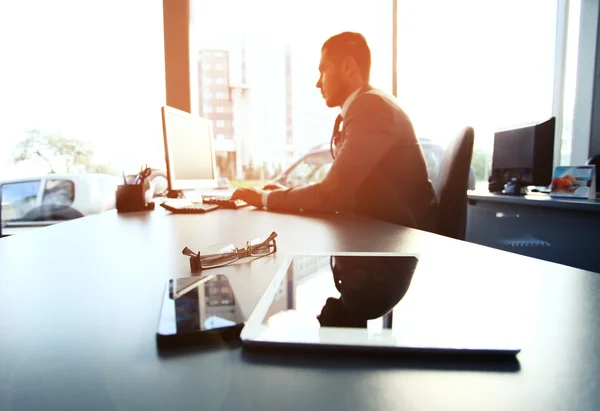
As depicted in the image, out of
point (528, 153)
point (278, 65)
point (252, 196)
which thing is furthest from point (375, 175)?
point (278, 65)

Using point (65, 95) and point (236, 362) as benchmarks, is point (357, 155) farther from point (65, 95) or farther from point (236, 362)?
point (65, 95)

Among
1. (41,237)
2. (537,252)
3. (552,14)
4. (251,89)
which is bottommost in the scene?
(537,252)

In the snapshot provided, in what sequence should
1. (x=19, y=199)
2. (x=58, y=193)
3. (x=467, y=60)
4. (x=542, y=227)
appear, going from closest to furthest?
1. (x=542, y=227)
2. (x=19, y=199)
3. (x=58, y=193)
4. (x=467, y=60)

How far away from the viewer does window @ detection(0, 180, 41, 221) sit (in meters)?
2.48

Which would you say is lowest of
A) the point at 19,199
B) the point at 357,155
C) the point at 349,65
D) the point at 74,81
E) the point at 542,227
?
the point at 542,227

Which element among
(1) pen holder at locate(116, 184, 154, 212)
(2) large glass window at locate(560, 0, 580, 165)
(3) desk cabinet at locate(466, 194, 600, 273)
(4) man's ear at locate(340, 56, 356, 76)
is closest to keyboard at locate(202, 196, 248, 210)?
(1) pen holder at locate(116, 184, 154, 212)

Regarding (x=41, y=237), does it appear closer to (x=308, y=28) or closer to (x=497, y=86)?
(x=308, y=28)

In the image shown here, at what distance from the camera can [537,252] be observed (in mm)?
1952

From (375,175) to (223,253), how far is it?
99 centimetres

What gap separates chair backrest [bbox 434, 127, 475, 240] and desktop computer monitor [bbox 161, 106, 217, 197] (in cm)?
130

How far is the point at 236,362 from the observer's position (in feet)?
0.89

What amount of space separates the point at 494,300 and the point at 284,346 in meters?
0.27

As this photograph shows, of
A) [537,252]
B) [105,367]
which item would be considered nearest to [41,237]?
[105,367]

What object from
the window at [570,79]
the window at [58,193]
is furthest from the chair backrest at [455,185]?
the window at [570,79]
